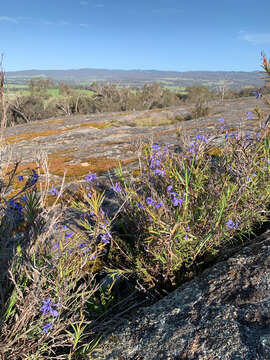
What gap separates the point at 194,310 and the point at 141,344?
1.21 feet

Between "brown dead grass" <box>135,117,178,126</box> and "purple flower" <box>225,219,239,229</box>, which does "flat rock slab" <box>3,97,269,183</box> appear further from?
"purple flower" <box>225,219,239,229</box>

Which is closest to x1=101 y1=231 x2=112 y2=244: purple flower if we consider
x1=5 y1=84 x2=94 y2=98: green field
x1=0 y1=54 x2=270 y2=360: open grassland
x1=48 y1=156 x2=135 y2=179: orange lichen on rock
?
x1=0 y1=54 x2=270 y2=360: open grassland

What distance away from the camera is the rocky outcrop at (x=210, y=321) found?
1.29 meters

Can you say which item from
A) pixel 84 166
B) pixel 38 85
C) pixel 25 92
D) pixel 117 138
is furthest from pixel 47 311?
pixel 38 85

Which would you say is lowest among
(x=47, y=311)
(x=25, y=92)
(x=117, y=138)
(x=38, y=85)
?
(x=47, y=311)

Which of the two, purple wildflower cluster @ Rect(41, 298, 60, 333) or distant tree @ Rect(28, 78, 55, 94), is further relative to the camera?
distant tree @ Rect(28, 78, 55, 94)

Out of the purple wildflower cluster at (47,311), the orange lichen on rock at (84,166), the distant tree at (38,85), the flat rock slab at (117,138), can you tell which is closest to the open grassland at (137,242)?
the purple wildflower cluster at (47,311)

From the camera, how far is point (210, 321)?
1.43m

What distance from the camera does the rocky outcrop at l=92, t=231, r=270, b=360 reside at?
1.29m

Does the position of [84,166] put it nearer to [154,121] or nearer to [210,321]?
[210,321]

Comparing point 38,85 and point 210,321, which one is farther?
point 38,85

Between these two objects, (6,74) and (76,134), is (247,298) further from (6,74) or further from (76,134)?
(76,134)

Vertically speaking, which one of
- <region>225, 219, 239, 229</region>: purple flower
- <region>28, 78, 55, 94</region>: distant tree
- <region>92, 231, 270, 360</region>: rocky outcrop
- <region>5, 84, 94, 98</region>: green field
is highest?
<region>28, 78, 55, 94</region>: distant tree

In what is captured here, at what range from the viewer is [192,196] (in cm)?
230
